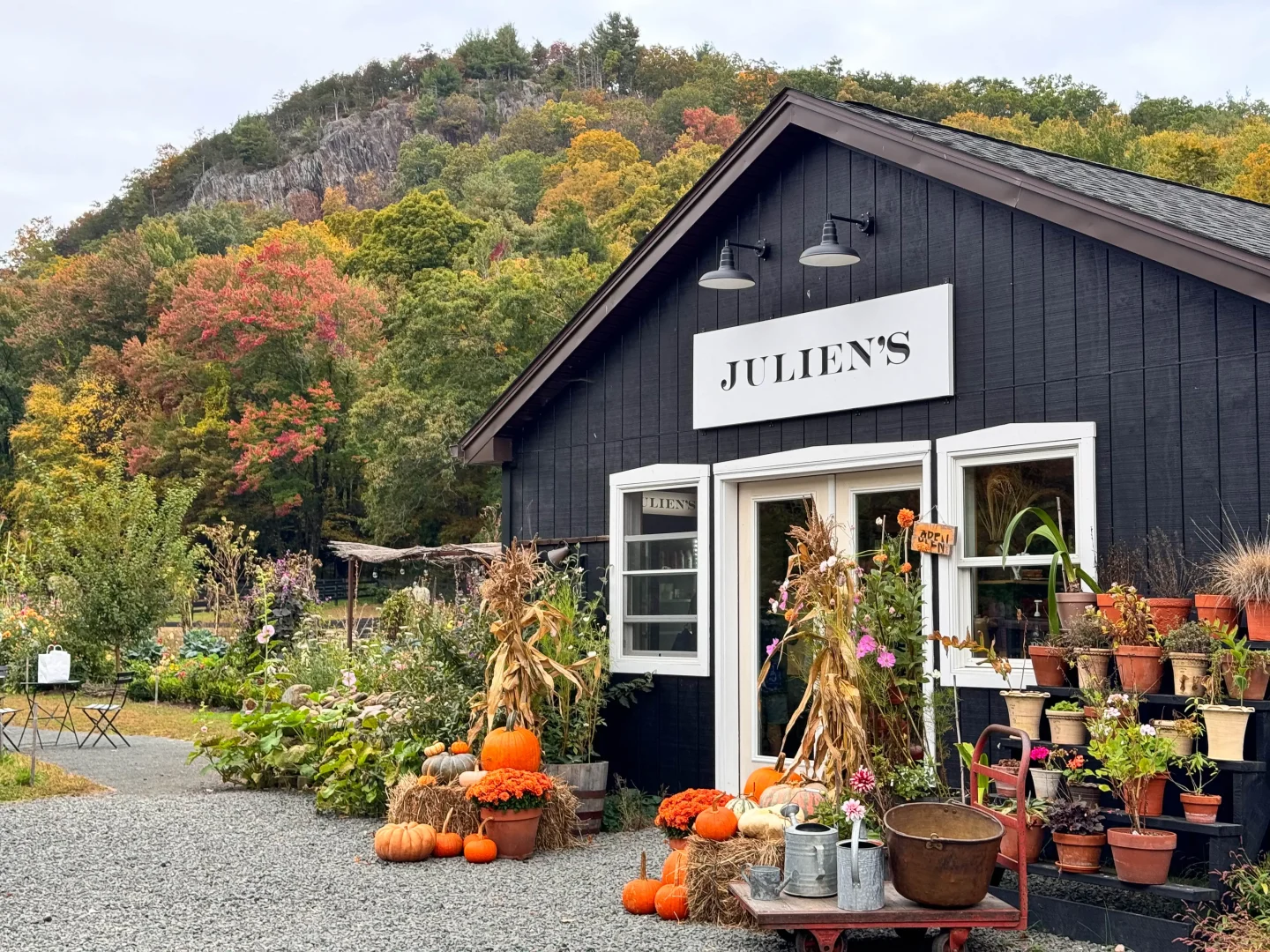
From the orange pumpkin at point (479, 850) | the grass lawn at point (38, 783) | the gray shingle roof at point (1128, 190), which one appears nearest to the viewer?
the gray shingle roof at point (1128, 190)

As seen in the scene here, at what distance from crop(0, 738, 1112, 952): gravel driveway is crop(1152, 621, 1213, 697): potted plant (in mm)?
1223

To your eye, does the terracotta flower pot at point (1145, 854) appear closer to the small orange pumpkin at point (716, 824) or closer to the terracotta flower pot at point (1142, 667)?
the terracotta flower pot at point (1142, 667)

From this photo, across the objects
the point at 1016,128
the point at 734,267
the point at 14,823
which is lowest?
the point at 14,823

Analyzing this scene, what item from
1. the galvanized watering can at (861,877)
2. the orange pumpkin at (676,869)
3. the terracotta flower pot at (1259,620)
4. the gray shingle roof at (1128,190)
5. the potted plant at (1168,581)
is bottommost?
the orange pumpkin at (676,869)

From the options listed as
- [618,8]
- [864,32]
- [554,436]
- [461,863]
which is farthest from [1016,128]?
[618,8]

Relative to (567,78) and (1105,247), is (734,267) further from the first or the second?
(567,78)

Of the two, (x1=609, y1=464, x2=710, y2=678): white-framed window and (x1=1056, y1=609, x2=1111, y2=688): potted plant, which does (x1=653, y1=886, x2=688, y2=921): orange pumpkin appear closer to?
(x1=1056, y1=609, x2=1111, y2=688): potted plant

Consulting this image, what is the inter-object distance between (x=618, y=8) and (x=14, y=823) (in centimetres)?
9613

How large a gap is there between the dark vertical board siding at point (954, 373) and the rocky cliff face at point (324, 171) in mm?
69529

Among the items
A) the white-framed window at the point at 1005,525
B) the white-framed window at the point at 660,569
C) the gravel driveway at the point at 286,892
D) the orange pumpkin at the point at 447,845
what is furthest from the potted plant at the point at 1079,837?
the orange pumpkin at the point at 447,845

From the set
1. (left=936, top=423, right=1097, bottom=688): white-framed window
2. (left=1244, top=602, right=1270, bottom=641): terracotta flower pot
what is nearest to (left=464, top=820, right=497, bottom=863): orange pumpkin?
(left=936, top=423, right=1097, bottom=688): white-framed window

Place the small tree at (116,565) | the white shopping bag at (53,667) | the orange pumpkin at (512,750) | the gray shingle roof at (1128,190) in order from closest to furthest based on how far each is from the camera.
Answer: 1. the gray shingle roof at (1128,190)
2. the orange pumpkin at (512,750)
3. the white shopping bag at (53,667)
4. the small tree at (116,565)

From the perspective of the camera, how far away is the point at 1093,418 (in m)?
6.70

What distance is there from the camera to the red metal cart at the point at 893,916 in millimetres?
5137
